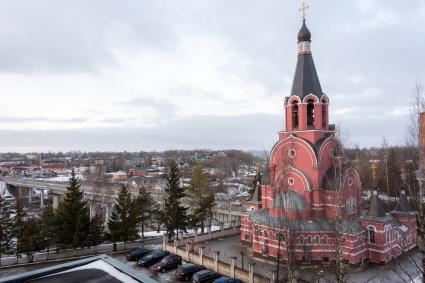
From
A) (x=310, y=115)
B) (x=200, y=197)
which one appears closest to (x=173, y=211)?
(x=200, y=197)

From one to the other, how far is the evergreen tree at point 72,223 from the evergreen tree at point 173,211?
19.9ft

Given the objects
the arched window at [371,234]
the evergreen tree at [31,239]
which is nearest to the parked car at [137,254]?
the evergreen tree at [31,239]

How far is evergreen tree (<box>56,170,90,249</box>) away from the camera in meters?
23.7

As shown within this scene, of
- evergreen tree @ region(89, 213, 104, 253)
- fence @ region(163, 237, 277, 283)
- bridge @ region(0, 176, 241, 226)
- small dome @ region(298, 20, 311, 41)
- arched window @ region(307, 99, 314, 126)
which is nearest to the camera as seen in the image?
fence @ region(163, 237, 277, 283)

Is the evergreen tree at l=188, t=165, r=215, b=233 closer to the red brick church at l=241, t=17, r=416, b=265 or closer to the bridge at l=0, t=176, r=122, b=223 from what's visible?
the red brick church at l=241, t=17, r=416, b=265

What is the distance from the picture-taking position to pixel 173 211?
27250 millimetres

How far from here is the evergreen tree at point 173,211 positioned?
2722 cm

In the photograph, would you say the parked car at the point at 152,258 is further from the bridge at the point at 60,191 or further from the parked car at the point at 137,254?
the bridge at the point at 60,191

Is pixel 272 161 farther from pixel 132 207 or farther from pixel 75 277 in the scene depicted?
pixel 75 277

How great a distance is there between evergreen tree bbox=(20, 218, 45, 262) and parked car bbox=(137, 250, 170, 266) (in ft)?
24.3

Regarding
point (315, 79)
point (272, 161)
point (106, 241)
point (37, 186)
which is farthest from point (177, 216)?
point (37, 186)

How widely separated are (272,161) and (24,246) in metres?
17.9

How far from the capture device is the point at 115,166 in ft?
489

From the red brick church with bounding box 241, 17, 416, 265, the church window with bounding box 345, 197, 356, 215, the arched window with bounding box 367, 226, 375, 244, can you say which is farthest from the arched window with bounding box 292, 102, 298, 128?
the arched window with bounding box 367, 226, 375, 244
